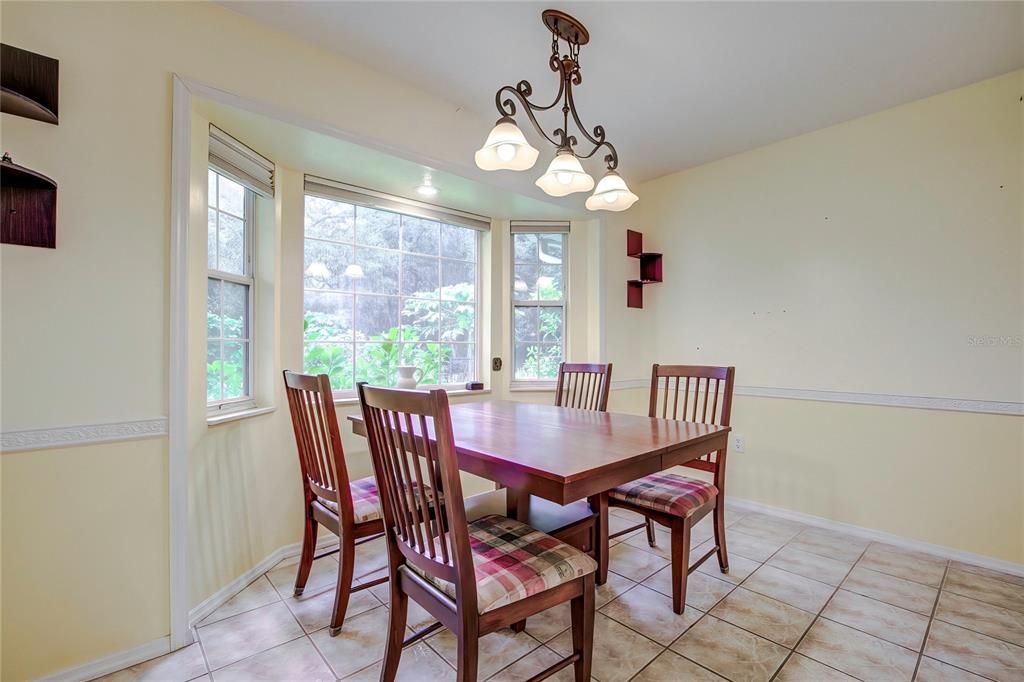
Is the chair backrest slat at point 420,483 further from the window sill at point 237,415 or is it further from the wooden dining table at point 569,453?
the window sill at point 237,415

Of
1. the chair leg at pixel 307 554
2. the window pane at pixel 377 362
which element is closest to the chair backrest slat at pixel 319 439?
the chair leg at pixel 307 554

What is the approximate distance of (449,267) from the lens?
132 inches

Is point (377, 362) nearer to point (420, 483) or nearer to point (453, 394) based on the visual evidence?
point (453, 394)

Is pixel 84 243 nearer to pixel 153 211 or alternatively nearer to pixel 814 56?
pixel 153 211

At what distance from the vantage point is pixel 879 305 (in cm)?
262

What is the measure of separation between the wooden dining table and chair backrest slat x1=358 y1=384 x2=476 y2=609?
215 mm

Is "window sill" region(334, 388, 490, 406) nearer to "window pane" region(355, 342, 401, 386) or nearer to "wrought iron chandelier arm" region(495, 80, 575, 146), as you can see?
"window pane" region(355, 342, 401, 386)

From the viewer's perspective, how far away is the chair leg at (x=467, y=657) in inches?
44.1

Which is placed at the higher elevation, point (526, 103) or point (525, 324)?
point (526, 103)

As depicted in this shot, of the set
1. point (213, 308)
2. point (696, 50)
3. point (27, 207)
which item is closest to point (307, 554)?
point (213, 308)

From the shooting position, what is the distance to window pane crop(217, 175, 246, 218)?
2180mm

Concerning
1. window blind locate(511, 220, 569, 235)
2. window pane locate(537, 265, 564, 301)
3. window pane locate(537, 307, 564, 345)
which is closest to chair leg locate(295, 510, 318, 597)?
window pane locate(537, 307, 564, 345)

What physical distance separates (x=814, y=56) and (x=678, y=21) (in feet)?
2.51

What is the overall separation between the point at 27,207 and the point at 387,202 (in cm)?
177
